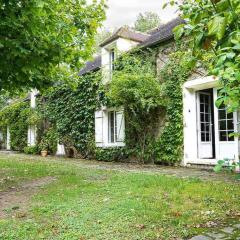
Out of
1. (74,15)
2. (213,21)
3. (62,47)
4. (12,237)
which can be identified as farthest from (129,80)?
(213,21)

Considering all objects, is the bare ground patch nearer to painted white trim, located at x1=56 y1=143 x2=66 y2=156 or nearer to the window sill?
the window sill

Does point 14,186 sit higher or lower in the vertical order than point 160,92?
lower

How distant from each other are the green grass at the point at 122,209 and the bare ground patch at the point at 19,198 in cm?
15

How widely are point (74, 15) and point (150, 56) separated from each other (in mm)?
4242

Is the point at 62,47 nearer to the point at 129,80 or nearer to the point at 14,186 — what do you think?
the point at 14,186

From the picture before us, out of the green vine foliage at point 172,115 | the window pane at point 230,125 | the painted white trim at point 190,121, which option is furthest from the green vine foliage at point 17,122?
the window pane at point 230,125

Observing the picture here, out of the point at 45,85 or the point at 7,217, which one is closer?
the point at 7,217

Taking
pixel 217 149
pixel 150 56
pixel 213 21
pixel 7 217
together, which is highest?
pixel 150 56

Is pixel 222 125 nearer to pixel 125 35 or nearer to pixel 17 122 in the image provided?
pixel 125 35

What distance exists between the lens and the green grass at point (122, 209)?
3.96 metres

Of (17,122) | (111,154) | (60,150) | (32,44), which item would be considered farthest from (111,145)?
(17,122)

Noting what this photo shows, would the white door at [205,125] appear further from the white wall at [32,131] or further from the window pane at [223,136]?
the white wall at [32,131]

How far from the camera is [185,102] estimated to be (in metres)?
11.0

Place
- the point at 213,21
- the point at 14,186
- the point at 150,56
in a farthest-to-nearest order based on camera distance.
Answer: the point at 150,56 → the point at 14,186 → the point at 213,21
